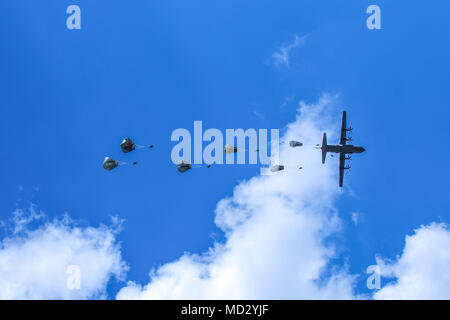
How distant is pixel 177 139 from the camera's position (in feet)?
184

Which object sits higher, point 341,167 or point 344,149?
point 344,149

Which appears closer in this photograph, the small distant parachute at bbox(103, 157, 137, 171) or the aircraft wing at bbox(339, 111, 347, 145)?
the small distant parachute at bbox(103, 157, 137, 171)

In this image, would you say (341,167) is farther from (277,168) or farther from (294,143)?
(277,168)

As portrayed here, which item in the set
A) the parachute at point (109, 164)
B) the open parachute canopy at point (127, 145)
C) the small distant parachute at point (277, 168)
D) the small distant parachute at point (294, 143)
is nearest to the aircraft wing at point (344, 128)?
the small distant parachute at point (294, 143)

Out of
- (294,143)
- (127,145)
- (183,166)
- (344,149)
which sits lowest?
(183,166)

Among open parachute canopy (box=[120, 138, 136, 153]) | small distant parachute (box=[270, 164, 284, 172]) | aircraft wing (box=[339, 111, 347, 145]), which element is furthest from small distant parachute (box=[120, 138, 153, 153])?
aircraft wing (box=[339, 111, 347, 145])

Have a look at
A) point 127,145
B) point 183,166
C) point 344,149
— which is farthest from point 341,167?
point 127,145

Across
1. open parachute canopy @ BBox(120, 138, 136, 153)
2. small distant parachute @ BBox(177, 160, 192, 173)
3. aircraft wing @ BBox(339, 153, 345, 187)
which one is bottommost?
small distant parachute @ BBox(177, 160, 192, 173)

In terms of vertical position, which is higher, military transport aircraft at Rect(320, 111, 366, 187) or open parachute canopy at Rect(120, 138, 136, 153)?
military transport aircraft at Rect(320, 111, 366, 187)

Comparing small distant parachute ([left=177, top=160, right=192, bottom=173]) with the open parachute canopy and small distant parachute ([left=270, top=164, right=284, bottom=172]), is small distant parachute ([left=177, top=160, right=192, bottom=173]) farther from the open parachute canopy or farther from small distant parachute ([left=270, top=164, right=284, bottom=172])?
small distant parachute ([left=270, top=164, right=284, bottom=172])

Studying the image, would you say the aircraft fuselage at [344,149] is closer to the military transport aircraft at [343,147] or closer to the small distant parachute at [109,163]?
the military transport aircraft at [343,147]
